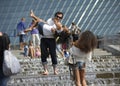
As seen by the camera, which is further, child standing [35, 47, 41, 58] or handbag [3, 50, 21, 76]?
child standing [35, 47, 41, 58]

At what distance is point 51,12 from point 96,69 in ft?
83.1

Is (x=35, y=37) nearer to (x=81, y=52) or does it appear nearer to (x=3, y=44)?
(x=81, y=52)

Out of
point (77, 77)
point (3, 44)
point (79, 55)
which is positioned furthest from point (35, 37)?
point (3, 44)

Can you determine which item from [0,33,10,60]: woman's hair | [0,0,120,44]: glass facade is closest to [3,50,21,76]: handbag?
[0,33,10,60]: woman's hair

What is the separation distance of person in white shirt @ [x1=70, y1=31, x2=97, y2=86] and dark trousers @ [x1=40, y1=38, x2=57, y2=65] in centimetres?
230

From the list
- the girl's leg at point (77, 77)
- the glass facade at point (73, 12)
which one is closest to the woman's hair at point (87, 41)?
the girl's leg at point (77, 77)

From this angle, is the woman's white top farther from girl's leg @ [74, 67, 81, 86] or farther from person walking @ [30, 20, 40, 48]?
person walking @ [30, 20, 40, 48]

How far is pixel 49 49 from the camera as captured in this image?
1107cm

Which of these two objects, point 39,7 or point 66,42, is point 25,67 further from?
point 39,7

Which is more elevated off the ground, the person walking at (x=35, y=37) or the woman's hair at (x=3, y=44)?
the woman's hair at (x=3, y=44)

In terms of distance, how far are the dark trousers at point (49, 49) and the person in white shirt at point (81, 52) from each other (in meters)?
2.30

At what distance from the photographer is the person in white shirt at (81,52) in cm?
840

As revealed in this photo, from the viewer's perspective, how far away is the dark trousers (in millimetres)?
10995

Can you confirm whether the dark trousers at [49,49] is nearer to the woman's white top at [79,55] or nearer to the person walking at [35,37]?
the woman's white top at [79,55]
